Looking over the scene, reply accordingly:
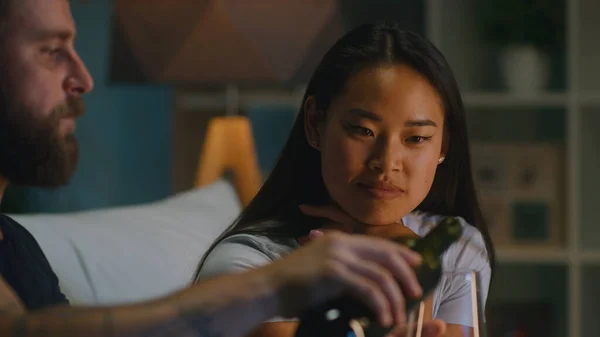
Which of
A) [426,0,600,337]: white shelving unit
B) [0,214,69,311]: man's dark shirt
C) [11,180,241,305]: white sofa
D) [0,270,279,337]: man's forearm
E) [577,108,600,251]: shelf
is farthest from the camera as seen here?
[577,108,600,251]: shelf

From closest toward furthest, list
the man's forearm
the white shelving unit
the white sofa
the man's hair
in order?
the man's forearm, the man's hair, the white sofa, the white shelving unit

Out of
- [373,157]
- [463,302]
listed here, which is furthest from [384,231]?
[463,302]

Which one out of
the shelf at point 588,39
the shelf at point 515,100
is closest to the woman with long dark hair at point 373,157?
the shelf at point 515,100

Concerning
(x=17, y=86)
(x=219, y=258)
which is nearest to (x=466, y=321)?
(x=219, y=258)

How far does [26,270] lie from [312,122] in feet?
1.18

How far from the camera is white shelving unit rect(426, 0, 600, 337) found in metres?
2.34

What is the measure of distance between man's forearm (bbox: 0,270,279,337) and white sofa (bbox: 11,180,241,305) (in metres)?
0.62

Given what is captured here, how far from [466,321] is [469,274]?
0.11 feet

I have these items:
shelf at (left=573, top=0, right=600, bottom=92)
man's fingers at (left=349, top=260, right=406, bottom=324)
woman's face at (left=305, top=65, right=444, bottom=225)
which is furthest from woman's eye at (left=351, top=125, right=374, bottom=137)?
shelf at (left=573, top=0, right=600, bottom=92)

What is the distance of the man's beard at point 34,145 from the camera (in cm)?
72

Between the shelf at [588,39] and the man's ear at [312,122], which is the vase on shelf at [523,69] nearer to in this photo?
the shelf at [588,39]

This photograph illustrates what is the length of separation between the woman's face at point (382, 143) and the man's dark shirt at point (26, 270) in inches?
13.6

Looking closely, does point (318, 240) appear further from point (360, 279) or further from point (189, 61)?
point (189, 61)

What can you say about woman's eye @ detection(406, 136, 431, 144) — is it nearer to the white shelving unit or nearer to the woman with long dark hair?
the woman with long dark hair
